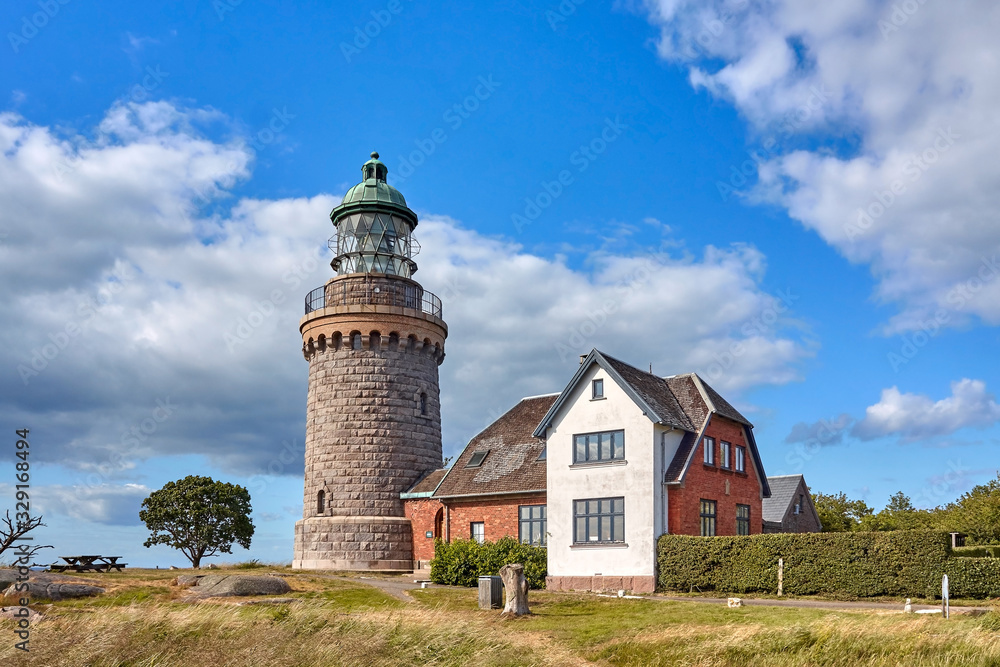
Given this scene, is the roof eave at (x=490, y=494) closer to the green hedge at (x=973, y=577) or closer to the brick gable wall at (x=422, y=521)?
the brick gable wall at (x=422, y=521)

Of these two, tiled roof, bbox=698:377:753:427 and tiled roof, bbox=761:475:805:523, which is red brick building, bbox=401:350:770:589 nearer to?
tiled roof, bbox=698:377:753:427

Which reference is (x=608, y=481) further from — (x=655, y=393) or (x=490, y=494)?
(x=490, y=494)

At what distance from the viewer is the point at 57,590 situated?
23.7 metres

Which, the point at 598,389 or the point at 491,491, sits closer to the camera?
the point at 598,389

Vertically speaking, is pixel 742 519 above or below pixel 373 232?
below

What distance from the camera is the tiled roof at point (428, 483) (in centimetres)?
3881

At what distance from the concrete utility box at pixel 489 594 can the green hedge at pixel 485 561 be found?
801cm

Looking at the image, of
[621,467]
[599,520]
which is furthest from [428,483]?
[621,467]

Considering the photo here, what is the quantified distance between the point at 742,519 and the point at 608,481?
6870 millimetres

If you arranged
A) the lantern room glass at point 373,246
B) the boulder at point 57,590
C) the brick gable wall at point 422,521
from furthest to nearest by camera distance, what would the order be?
the lantern room glass at point 373,246
the brick gable wall at point 422,521
the boulder at point 57,590

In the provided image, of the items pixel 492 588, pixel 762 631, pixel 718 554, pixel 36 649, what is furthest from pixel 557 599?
pixel 36 649

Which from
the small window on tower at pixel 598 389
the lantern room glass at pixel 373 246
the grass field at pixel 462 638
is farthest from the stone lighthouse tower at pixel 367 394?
the grass field at pixel 462 638

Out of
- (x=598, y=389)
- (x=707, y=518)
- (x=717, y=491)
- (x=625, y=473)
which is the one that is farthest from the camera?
(x=717, y=491)

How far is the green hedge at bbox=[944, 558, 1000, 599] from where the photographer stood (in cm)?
2477
